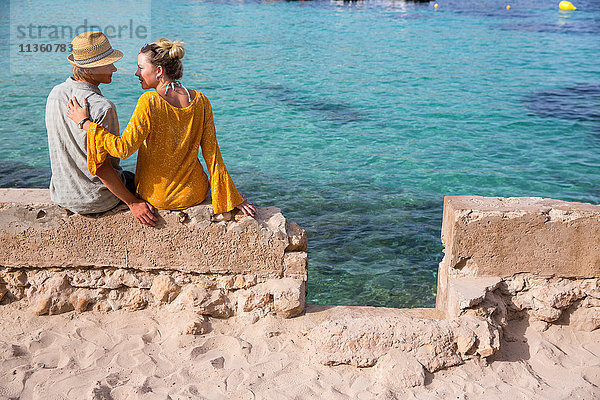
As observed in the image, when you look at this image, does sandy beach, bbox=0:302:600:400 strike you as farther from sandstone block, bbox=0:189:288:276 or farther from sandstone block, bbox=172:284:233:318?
sandstone block, bbox=0:189:288:276

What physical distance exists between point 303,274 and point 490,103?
435 inches

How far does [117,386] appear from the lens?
141 inches

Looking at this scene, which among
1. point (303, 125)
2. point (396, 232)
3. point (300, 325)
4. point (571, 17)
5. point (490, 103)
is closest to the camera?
point (300, 325)

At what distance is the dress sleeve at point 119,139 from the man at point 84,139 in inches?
3.6

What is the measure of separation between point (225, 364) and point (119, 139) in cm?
159

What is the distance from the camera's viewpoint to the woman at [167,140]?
365cm

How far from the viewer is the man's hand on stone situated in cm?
396

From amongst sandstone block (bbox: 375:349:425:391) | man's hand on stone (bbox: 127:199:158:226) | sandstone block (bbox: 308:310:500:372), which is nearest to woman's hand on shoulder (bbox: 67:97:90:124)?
man's hand on stone (bbox: 127:199:158:226)

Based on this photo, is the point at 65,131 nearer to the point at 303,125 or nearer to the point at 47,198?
the point at 47,198

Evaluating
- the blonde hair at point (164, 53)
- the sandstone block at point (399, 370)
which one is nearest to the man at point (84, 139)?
the blonde hair at point (164, 53)

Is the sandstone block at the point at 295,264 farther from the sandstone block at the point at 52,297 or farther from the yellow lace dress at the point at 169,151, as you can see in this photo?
the sandstone block at the point at 52,297

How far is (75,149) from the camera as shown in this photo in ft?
12.5

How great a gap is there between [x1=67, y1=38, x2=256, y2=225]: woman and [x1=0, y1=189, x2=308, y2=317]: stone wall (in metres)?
0.15

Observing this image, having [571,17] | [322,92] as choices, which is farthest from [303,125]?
[571,17]
